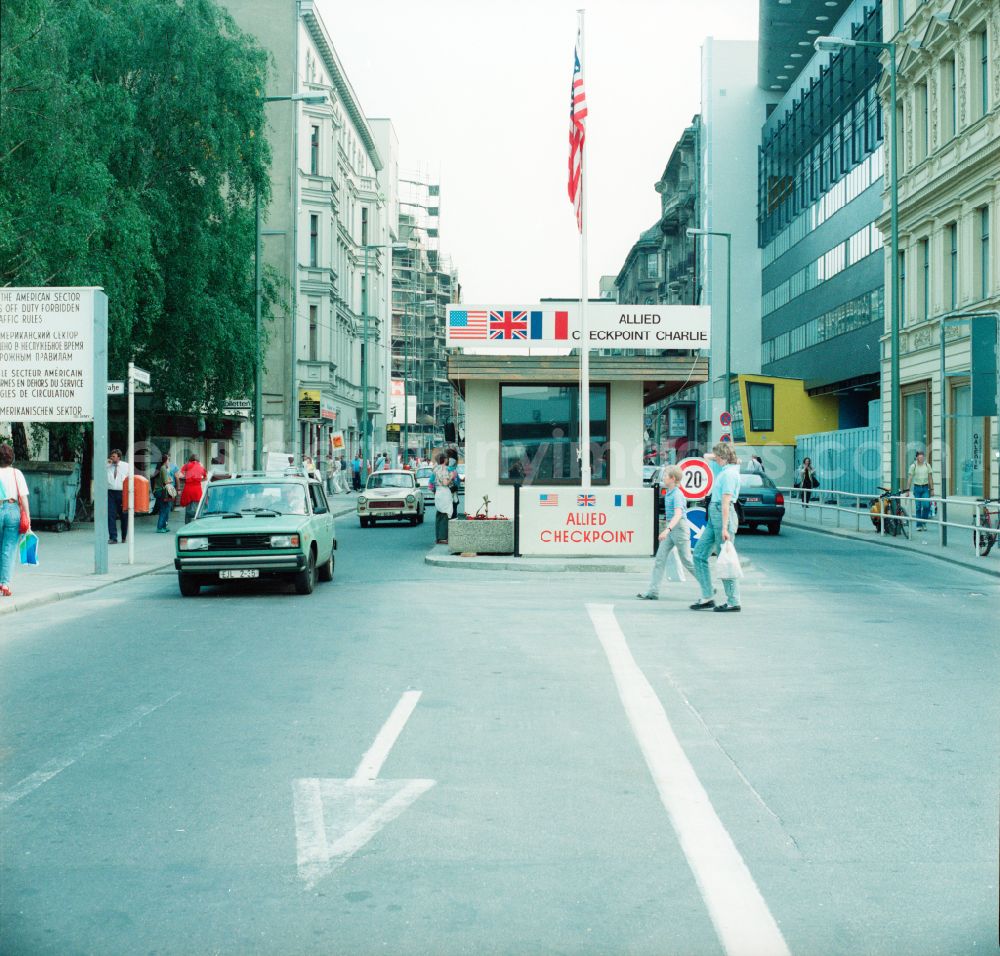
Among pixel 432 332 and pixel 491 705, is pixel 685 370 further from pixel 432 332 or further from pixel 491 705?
pixel 432 332

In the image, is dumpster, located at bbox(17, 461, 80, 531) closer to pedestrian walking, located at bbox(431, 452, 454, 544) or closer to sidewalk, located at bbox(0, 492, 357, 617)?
sidewalk, located at bbox(0, 492, 357, 617)

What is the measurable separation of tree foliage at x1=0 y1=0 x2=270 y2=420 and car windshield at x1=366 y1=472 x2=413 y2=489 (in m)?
4.67

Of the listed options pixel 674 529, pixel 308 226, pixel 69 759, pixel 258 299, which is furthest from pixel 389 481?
pixel 69 759

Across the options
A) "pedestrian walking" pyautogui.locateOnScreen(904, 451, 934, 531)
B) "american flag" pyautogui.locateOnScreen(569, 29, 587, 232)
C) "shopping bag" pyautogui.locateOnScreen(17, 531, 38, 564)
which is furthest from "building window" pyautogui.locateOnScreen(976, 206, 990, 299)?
"shopping bag" pyautogui.locateOnScreen(17, 531, 38, 564)

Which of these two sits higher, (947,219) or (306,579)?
(947,219)

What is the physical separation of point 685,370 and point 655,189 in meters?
80.2

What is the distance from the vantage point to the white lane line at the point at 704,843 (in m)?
4.24

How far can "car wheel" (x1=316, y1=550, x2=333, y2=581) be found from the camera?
17.9 metres

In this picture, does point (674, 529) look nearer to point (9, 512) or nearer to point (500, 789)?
point (9, 512)

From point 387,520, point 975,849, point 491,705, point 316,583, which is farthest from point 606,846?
point 387,520

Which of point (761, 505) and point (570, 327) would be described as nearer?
point (570, 327)

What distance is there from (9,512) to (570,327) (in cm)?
995

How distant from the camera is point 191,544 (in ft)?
51.5

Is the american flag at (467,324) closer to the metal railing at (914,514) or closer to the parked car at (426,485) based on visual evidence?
the metal railing at (914,514)
